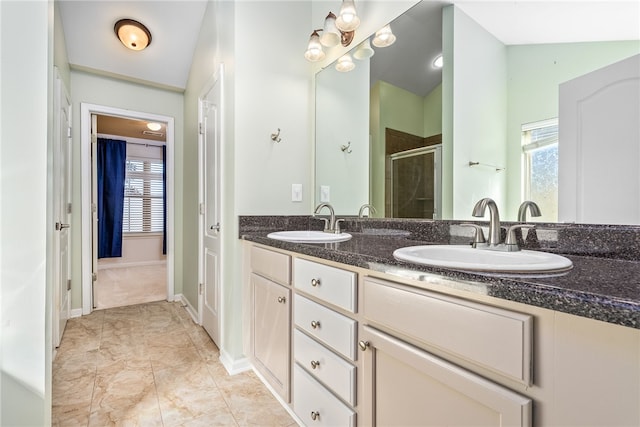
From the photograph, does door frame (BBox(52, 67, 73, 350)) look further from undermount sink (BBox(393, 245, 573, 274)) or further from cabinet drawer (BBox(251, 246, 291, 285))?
undermount sink (BBox(393, 245, 573, 274))

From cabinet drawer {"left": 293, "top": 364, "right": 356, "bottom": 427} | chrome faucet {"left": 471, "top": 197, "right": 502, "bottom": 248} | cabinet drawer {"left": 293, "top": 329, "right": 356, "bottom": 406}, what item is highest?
chrome faucet {"left": 471, "top": 197, "right": 502, "bottom": 248}

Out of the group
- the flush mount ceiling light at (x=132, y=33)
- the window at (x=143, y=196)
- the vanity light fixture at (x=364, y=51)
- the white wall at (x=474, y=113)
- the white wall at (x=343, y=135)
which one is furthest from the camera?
the window at (x=143, y=196)

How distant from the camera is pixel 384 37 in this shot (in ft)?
5.57

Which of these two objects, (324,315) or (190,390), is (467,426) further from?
(190,390)

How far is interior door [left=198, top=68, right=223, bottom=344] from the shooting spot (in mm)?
2076

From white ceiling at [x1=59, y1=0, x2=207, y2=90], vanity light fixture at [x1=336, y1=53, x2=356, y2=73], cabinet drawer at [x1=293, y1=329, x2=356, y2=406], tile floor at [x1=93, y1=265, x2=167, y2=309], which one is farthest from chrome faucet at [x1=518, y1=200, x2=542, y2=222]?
tile floor at [x1=93, y1=265, x2=167, y2=309]

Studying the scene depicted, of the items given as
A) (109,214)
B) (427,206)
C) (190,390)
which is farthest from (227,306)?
(109,214)

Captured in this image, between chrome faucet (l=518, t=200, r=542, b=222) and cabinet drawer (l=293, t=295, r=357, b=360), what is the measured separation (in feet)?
2.31

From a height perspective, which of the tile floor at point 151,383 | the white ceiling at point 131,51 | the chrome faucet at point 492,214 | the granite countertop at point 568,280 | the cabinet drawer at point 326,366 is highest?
the white ceiling at point 131,51

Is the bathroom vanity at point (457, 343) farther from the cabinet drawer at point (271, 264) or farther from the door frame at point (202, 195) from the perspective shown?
the door frame at point (202, 195)

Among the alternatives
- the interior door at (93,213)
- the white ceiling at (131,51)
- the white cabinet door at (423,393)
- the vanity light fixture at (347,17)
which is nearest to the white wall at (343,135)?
the vanity light fixture at (347,17)

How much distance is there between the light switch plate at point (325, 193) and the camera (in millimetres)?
2088

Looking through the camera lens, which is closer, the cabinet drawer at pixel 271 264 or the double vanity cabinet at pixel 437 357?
the double vanity cabinet at pixel 437 357

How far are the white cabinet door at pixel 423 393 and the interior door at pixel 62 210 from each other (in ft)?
6.82
